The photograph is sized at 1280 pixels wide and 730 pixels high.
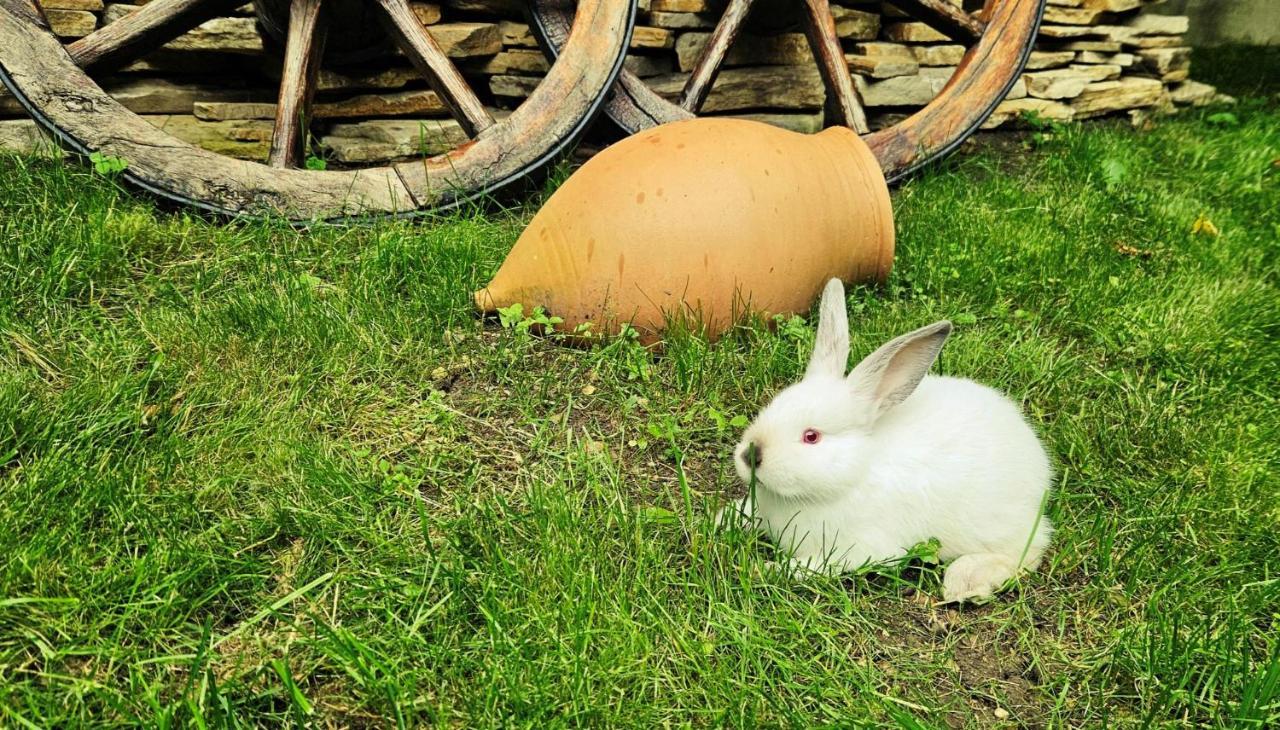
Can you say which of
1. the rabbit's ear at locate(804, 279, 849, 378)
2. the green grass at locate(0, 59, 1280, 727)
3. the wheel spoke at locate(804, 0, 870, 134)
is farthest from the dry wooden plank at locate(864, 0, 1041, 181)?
the rabbit's ear at locate(804, 279, 849, 378)

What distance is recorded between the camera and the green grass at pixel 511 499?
1460 mm

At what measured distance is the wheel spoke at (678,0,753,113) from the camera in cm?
339

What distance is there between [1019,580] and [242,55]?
3.33m

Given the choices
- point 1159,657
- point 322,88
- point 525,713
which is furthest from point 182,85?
point 1159,657

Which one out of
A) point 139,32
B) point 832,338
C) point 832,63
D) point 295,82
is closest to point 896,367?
point 832,338

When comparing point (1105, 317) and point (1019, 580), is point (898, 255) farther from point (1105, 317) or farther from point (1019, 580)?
point (1019, 580)

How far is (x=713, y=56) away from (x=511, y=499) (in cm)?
221

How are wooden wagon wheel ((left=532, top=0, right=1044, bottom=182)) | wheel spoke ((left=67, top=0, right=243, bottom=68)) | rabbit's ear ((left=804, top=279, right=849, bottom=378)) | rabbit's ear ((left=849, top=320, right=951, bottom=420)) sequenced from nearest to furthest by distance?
1. rabbit's ear ((left=849, top=320, right=951, bottom=420))
2. rabbit's ear ((left=804, top=279, right=849, bottom=378))
3. wheel spoke ((left=67, top=0, right=243, bottom=68))
4. wooden wagon wheel ((left=532, top=0, right=1044, bottom=182))

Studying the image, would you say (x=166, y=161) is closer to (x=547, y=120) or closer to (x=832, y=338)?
(x=547, y=120)

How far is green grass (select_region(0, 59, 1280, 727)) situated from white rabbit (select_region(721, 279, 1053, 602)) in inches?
3.3

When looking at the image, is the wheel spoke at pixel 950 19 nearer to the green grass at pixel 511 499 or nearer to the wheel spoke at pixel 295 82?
the green grass at pixel 511 499

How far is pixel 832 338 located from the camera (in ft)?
6.00

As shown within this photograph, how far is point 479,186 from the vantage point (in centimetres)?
290

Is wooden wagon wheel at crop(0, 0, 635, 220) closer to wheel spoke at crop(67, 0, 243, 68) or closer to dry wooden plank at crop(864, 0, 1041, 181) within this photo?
wheel spoke at crop(67, 0, 243, 68)
